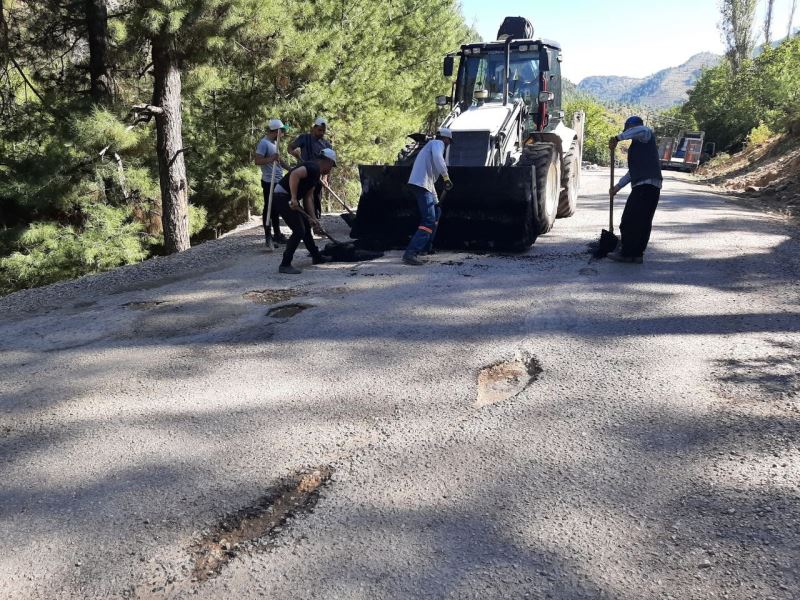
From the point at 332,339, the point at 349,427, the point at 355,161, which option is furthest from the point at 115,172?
the point at 349,427

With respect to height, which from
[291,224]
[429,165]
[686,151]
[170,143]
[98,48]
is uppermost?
[98,48]

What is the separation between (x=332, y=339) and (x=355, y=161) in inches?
516

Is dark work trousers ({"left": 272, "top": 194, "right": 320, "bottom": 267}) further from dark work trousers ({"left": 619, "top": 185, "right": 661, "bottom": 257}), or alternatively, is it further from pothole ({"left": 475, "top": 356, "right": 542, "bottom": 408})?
dark work trousers ({"left": 619, "top": 185, "right": 661, "bottom": 257})

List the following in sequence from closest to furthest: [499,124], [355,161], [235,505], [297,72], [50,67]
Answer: [235,505]
[499,124]
[50,67]
[297,72]
[355,161]

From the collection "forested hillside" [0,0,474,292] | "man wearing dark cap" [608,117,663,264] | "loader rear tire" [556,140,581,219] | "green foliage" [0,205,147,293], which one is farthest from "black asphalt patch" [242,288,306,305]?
"green foliage" [0,205,147,293]

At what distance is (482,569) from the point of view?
2.45 m

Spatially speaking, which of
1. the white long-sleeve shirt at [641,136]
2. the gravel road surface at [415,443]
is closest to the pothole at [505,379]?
the gravel road surface at [415,443]

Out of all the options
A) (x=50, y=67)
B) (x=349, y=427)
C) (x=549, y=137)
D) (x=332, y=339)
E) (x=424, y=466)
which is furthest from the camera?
(x=50, y=67)

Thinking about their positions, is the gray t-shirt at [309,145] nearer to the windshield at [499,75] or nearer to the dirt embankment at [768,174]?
the windshield at [499,75]

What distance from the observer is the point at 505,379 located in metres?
4.21

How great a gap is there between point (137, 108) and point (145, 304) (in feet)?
21.8

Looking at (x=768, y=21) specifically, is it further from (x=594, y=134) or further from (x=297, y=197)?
(x=297, y=197)

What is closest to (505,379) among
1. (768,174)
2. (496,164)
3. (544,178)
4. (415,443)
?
(415,443)

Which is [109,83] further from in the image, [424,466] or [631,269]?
[424,466]
